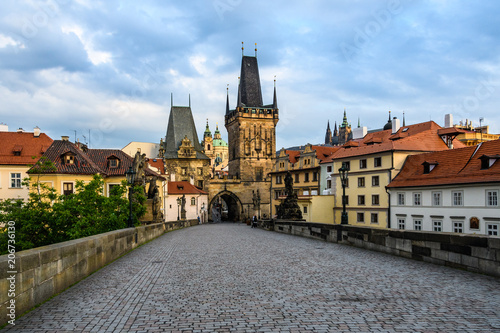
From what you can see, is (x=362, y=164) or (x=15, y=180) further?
(x=15, y=180)

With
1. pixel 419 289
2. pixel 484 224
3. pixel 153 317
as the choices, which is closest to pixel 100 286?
pixel 153 317

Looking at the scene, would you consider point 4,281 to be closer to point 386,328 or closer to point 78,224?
point 386,328

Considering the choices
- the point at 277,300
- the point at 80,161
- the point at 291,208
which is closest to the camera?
the point at 277,300

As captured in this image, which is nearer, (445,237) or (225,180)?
(445,237)

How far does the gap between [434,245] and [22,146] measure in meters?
50.0

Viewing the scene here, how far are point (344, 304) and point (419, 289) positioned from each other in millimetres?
2007

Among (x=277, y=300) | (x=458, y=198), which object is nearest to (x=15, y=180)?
(x=458, y=198)

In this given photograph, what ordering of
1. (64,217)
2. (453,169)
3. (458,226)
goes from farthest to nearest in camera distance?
(453,169) → (458,226) → (64,217)

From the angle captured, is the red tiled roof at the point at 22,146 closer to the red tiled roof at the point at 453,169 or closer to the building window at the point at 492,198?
the red tiled roof at the point at 453,169

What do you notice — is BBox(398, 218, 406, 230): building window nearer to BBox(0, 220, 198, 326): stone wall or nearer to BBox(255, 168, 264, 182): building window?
BBox(0, 220, 198, 326): stone wall

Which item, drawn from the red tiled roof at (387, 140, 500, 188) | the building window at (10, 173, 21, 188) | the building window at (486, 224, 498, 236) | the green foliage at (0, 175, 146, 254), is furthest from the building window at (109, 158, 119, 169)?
the building window at (486, 224, 498, 236)

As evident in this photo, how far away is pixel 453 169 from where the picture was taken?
3419 cm

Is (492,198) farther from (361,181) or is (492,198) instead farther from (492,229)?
(361,181)

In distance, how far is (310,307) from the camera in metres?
6.87
